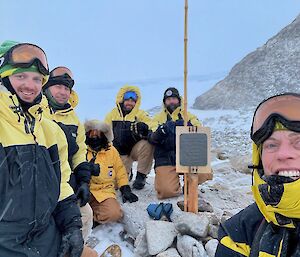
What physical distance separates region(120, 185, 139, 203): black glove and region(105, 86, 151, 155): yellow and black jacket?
0.74 meters

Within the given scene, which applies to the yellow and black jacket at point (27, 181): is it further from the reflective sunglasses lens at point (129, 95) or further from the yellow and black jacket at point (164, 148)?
the reflective sunglasses lens at point (129, 95)

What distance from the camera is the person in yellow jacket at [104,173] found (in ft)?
15.2

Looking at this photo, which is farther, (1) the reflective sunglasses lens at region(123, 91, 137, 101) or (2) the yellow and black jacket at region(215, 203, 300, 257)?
(1) the reflective sunglasses lens at region(123, 91, 137, 101)

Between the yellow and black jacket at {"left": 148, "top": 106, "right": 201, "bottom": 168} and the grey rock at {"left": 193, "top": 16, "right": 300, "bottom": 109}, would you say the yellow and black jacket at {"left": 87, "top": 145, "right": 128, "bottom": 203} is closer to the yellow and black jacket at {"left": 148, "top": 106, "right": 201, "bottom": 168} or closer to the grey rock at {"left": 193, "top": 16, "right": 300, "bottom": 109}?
the yellow and black jacket at {"left": 148, "top": 106, "right": 201, "bottom": 168}

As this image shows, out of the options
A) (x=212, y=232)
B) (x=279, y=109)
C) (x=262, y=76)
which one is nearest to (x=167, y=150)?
(x=212, y=232)

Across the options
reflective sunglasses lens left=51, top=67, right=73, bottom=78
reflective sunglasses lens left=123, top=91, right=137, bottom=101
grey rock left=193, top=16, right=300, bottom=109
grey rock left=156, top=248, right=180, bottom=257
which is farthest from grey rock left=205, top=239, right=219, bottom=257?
grey rock left=193, top=16, right=300, bottom=109

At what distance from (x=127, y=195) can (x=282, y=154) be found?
3.53 m

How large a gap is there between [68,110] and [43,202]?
180 centimetres

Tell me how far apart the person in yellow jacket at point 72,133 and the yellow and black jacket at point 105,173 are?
84 centimetres

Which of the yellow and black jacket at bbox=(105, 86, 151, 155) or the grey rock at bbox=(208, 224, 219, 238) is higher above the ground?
the yellow and black jacket at bbox=(105, 86, 151, 155)

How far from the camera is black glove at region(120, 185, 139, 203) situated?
4.96 metres

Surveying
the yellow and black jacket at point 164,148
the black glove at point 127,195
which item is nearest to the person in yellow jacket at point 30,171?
the black glove at point 127,195

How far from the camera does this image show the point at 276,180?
1569 millimetres

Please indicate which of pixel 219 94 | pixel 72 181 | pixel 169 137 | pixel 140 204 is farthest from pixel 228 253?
pixel 219 94
